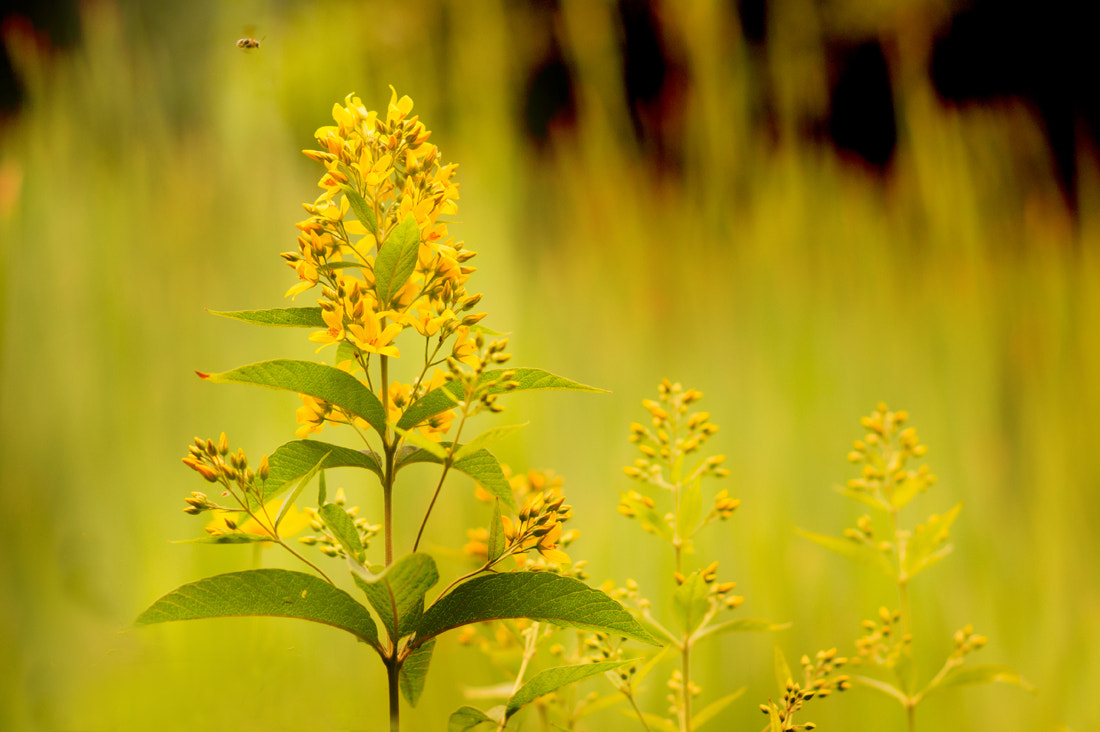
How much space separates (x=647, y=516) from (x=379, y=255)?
1.07 ft

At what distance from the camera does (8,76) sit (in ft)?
3.85

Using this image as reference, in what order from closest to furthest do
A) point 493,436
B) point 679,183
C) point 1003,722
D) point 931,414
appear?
point 493,436
point 1003,722
point 931,414
point 679,183

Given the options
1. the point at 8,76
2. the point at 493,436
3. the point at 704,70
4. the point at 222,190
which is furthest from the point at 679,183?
the point at 8,76

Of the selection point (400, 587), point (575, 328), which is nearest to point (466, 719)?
point (400, 587)

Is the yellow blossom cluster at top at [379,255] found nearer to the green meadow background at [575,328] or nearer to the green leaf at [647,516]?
the green leaf at [647,516]

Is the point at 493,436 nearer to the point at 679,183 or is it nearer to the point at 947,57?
the point at 679,183

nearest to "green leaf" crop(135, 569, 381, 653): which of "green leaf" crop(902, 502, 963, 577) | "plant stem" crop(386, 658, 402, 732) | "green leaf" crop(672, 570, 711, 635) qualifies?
"plant stem" crop(386, 658, 402, 732)

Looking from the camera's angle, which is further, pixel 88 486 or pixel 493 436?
pixel 88 486

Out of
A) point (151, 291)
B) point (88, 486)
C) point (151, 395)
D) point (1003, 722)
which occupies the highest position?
point (151, 291)

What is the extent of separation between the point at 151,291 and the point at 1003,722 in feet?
4.94

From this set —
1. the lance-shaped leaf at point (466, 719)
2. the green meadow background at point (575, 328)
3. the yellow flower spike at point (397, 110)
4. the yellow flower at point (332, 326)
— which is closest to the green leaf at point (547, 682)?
the lance-shaped leaf at point (466, 719)

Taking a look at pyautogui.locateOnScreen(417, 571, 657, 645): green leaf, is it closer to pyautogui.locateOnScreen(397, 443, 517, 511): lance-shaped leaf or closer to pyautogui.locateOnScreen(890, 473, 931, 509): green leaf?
pyautogui.locateOnScreen(397, 443, 517, 511): lance-shaped leaf

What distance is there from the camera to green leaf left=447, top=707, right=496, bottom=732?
1.31ft

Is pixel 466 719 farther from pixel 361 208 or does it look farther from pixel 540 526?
pixel 361 208
